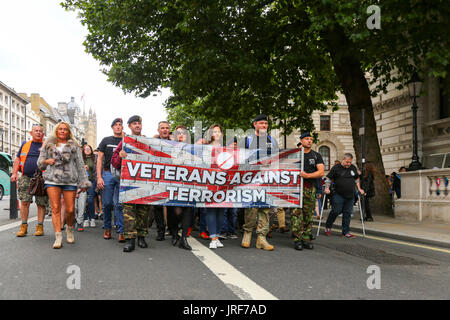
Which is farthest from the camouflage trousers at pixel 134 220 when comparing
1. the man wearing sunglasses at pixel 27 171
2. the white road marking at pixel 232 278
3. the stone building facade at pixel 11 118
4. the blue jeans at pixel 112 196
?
the stone building facade at pixel 11 118

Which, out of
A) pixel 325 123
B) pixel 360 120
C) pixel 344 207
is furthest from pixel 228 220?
pixel 325 123

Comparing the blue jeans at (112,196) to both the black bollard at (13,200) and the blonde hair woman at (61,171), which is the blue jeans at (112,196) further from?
the black bollard at (13,200)

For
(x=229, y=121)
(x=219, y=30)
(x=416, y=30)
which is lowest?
(x=229, y=121)

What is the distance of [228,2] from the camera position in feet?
38.8

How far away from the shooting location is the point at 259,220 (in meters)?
6.66

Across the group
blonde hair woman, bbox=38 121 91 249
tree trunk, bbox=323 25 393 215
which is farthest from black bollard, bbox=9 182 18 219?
tree trunk, bbox=323 25 393 215

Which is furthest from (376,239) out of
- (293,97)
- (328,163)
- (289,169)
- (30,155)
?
(328,163)

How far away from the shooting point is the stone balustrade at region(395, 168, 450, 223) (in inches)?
452

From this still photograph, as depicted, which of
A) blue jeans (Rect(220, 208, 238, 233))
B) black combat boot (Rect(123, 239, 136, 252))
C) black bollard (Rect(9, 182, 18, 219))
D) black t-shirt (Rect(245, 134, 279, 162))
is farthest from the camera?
black bollard (Rect(9, 182, 18, 219))

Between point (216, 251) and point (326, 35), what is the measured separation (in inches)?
376

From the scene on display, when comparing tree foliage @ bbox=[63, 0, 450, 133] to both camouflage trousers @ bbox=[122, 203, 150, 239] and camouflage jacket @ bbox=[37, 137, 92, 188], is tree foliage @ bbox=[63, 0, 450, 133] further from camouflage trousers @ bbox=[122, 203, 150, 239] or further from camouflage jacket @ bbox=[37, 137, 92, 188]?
camouflage jacket @ bbox=[37, 137, 92, 188]

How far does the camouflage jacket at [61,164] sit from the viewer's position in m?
6.20
